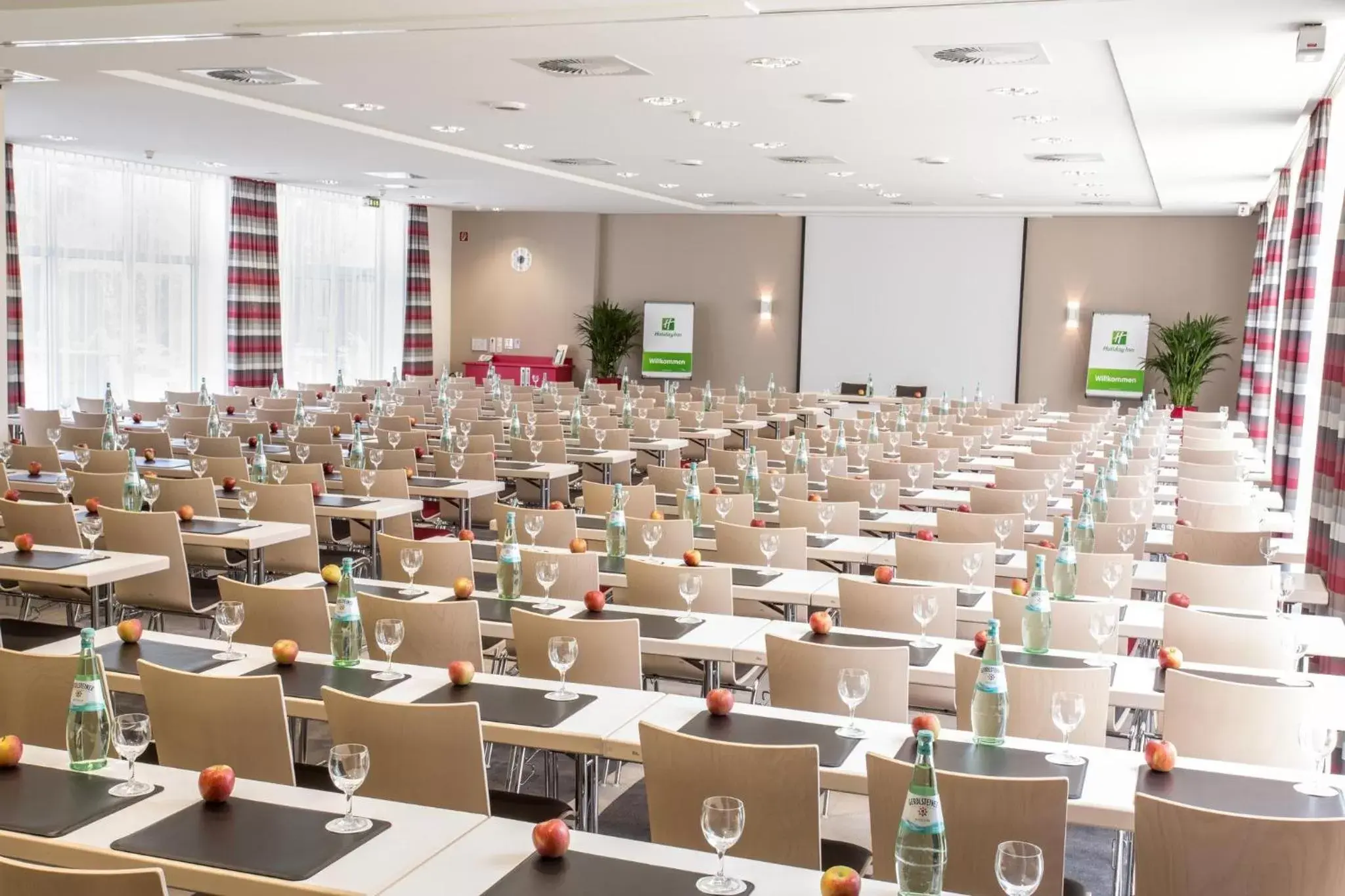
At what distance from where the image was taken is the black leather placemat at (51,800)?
2.73 m

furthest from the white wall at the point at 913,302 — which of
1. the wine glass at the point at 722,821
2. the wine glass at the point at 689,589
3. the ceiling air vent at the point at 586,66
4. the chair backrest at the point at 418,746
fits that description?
the wine glass at the point at 722,821

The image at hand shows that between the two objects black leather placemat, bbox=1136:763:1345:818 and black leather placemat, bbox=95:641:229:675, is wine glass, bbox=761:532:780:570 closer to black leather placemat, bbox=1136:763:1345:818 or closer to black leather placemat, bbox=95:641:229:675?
black leather placemat, bbox=95:641:229:675

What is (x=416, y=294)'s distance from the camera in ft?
72.2

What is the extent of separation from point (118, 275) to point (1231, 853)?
51.1 feet

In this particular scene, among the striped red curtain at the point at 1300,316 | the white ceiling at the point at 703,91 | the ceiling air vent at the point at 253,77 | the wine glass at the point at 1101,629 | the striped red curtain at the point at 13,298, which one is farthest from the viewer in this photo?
the striped red curtain at the point at 13,298

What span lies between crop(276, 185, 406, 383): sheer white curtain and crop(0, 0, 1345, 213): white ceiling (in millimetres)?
2329

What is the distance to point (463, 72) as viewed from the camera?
9180 mm

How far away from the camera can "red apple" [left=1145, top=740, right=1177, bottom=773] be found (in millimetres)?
3199

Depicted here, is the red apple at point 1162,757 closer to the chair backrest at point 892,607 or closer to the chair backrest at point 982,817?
the chair backrest at point 982,817

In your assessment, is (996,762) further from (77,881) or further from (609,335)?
(609,335)

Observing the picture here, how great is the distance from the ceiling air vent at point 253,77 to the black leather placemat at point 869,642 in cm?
659

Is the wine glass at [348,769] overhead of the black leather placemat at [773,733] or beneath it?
overhead

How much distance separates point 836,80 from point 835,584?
477 centimetres

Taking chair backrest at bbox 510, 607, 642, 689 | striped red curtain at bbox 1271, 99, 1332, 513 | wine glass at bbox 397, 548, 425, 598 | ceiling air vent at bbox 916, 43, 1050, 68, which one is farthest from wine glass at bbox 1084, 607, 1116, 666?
striped red curtain at bbox 1271, 99, 1332, 513
